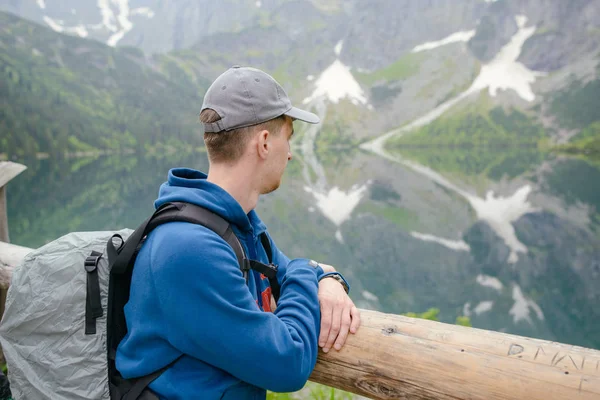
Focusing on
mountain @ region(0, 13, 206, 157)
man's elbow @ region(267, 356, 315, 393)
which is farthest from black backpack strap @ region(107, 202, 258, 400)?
mountain @ region(0, 13, 206, 157)

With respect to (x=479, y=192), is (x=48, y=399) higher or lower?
lower

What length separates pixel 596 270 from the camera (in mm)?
23828

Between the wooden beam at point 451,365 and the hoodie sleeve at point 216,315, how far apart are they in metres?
0.56

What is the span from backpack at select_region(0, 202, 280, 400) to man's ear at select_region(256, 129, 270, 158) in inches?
18.9

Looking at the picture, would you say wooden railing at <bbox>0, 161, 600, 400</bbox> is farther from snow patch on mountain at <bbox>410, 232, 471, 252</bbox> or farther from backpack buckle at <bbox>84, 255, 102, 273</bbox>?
snow patch on mountain at <bbox>410, 232, 471, 252</bbox>

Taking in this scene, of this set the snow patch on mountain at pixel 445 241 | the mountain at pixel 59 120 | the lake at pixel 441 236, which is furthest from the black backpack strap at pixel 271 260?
the mountain at pixel 59 120

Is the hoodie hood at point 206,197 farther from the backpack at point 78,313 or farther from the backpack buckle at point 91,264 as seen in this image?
the backpack buckle at point 91,264

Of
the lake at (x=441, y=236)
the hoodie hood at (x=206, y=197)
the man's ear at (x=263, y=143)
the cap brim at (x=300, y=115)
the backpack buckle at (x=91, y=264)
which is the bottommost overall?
the backpack buckle at (x=91, y=264)

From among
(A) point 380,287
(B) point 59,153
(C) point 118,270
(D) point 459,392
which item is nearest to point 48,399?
(C) point 118,270

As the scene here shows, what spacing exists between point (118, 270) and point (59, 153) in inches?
5764

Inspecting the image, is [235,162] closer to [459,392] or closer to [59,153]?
[459,392]

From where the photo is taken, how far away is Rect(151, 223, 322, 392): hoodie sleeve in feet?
7.39

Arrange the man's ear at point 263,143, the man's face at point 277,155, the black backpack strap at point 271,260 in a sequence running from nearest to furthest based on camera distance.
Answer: the man's ear at point 263,143 < the man's face at point 277,155 < the black backpack strap at point 271,260

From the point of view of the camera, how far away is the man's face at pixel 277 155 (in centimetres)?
284
